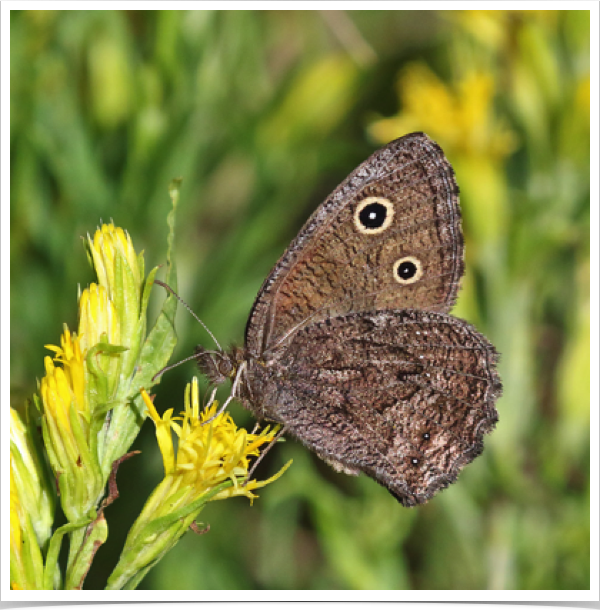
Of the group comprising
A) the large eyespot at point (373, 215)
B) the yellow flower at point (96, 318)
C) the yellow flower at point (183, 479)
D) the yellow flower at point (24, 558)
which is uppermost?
the large eyespot at point (373, 215)

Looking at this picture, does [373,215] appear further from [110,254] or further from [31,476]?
[31,476]

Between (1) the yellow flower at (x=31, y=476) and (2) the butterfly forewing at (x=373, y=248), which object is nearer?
(1) the yellow flower at (x=31, y=476)

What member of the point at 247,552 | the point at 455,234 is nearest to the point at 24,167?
the point at 455,234

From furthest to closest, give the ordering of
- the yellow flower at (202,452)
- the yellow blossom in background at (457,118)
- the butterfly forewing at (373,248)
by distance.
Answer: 1. the yellow blossom in background at (457,118)
2. the butterfly forewing at (373,248)
3. the yellow flower at (202,452)

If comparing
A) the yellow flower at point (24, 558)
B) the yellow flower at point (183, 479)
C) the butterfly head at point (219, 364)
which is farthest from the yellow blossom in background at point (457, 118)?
the yellow flower at point (24, 558)

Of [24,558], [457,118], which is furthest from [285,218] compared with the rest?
[24,558]

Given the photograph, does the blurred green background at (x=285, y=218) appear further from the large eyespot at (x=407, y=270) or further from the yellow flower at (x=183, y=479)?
the yellow flower at (x=183, y=479)
